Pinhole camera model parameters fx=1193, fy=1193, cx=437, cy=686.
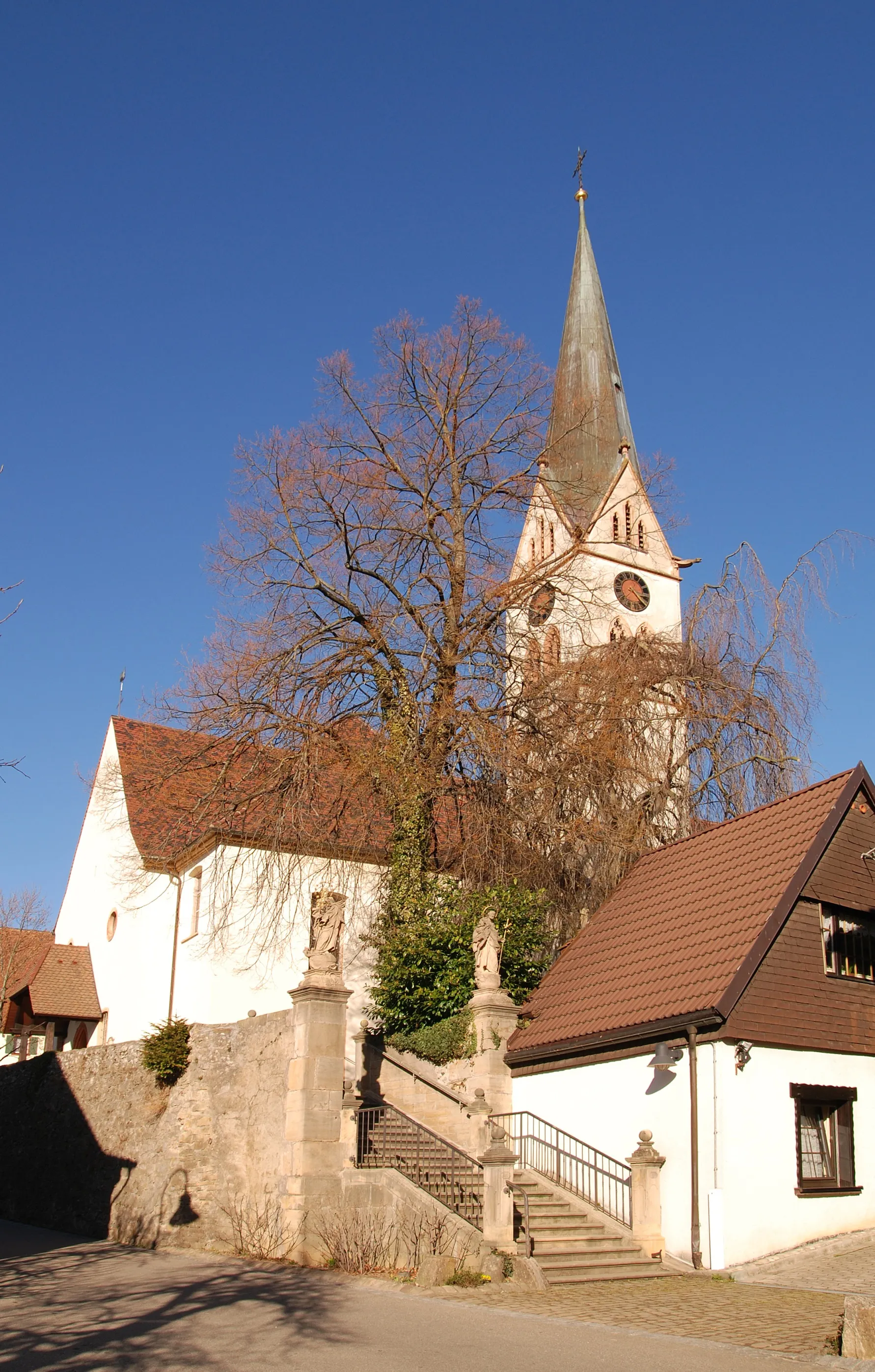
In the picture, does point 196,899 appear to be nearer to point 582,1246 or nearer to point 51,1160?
point 51,1160

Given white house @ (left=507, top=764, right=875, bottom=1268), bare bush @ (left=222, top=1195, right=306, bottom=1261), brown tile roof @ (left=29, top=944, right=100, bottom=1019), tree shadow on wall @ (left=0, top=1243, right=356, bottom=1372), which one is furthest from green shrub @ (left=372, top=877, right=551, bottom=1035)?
brown tile roof @ (left=29, top=944, right=100, bottom=1019)

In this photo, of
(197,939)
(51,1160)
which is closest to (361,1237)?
(51,1160)

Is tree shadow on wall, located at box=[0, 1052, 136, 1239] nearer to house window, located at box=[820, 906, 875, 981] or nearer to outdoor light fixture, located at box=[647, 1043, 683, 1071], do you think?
outdoor light fixture, located at box=[647, 1043, 683, 1071]

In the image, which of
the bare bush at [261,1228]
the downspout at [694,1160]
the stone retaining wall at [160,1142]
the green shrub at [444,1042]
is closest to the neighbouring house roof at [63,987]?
the stone retaining wall at [160,1142]

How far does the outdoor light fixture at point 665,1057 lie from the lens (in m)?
14.8

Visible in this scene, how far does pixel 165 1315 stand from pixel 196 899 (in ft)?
46.5

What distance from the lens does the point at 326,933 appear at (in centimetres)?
1614

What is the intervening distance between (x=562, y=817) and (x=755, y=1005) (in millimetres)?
7154

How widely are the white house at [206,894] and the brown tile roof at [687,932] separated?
3.46 meters

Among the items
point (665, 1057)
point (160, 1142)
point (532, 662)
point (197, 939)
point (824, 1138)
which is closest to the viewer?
point (665, 1057)

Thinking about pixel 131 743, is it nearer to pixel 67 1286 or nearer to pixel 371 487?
pixel 371 487

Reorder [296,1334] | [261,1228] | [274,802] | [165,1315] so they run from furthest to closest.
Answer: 1. [274,802]
2. [261,1228]
3. [165,1315]
4. [296,1334]

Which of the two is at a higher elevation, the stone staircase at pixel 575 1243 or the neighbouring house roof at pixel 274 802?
the neighbouring house roof at pixel 274 802

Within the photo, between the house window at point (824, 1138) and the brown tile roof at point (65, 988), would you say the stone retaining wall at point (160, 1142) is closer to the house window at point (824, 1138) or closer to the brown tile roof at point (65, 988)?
the brown tile roof at point (65, 988)
